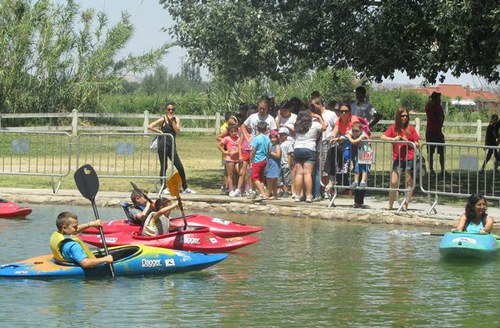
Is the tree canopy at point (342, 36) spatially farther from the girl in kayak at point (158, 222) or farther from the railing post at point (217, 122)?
the railing post at point (217, 122)

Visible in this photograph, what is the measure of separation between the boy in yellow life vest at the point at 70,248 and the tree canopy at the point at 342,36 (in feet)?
32.4

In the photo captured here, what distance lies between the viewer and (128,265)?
14586 mm

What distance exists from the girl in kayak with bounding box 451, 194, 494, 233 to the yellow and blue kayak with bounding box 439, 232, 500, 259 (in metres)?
0.34

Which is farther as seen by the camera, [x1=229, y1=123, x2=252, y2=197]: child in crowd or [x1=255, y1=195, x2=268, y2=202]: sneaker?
[x1=229, y1=123, x2=252, y2=197]: child in crowd

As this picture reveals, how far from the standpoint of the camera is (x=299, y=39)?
86.0ft

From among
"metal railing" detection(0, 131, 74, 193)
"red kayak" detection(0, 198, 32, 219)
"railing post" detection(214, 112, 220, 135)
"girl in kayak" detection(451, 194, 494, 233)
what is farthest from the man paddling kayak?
"railing post" detection(214, 112, 220, 135)

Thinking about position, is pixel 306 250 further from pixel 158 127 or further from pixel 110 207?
pixel 158 127

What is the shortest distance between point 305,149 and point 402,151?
1.71m

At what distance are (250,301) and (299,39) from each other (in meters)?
13.7

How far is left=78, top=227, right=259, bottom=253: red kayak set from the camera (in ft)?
53.2

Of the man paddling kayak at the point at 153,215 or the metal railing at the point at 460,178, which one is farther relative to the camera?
the metal railing at the point at 460,178

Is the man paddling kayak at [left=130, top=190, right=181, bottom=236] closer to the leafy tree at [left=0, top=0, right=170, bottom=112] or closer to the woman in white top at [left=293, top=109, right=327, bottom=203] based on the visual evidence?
the woman in white top at [left=293, top=109, right=327, bottom=203]

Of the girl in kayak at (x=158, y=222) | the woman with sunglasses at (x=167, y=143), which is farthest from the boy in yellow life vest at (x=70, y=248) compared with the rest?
the woman with sunglasses at (x=167, y=143)

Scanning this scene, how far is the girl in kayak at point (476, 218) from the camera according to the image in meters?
16.7
